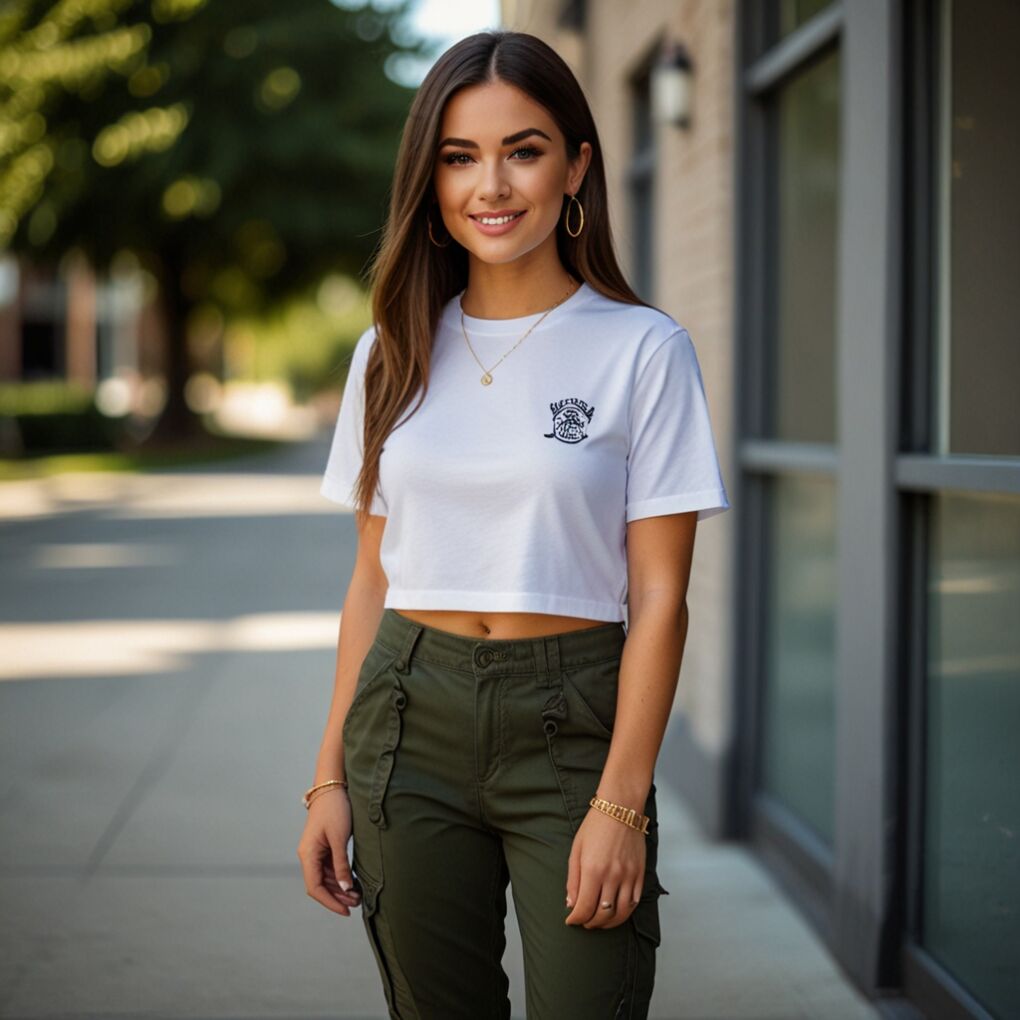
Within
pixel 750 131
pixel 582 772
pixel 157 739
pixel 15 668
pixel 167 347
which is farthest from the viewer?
pixel 167 347

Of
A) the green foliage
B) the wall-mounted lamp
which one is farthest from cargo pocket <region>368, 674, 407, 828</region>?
the green foliage

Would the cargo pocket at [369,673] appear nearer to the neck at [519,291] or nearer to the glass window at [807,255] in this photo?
the neck at [519,291]

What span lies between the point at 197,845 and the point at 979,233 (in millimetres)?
3433

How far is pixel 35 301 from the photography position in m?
42.9

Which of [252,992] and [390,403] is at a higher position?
[390,403]

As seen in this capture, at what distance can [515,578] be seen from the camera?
2.09 meters

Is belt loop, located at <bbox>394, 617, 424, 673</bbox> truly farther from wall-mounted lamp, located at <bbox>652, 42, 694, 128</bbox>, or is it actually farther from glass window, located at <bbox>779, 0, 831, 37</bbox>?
wall-mounted lamp, located at <bbox>652, 42, 694, 128</bbox>

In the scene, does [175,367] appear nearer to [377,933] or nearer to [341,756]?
[341,756]

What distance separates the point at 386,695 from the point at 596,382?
22.1 inches

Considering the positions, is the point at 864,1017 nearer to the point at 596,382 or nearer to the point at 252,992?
the point at 252,992

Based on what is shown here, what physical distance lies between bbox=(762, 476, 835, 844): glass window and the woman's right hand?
2516mm

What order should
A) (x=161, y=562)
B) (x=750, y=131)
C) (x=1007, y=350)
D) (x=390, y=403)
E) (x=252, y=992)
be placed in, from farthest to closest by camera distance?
(x=161, y=562), (x=750, y=131), (x=252, y=992), (x=1007, y=350), (x=390, y=403)

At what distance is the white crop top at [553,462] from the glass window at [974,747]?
4.14 ft

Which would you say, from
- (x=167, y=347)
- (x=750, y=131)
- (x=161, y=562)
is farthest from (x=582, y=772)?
(x=167, y=347)
